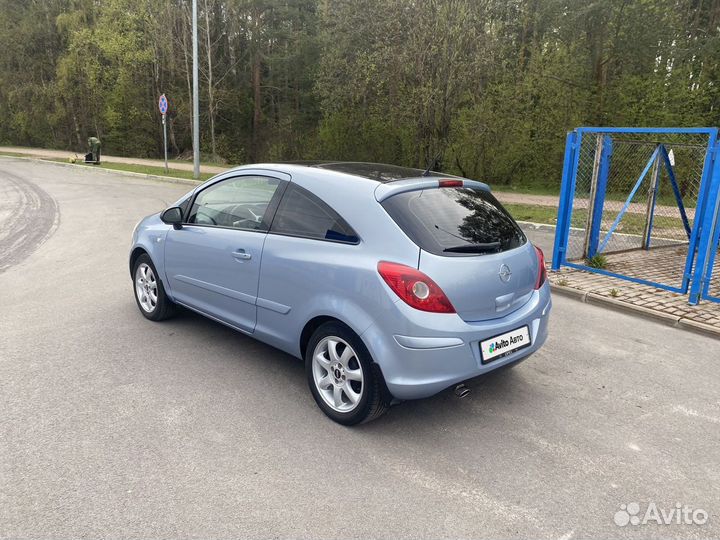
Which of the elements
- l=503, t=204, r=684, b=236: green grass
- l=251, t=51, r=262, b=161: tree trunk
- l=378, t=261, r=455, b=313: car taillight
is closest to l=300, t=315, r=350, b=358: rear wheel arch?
l=378, t=261, r=455, b=313: car taillight

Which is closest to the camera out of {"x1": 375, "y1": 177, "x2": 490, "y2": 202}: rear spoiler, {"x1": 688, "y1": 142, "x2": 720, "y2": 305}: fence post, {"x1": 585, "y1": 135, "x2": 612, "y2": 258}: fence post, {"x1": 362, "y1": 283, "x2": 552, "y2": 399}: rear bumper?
{"x1": 362, "y1": 283, "x2": 552, "y2": 399}: rear bumper

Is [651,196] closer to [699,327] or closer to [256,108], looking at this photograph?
[699,327]

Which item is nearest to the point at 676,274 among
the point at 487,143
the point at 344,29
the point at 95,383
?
the point at 95,383

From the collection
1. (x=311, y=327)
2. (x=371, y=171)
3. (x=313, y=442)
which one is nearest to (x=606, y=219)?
(x=371, y=171)

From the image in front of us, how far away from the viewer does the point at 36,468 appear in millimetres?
2988

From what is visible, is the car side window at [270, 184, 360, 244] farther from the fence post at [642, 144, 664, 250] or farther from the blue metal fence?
the fence post at [642, 144, 664, 250]

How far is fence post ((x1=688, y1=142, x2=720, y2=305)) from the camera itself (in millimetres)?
5969

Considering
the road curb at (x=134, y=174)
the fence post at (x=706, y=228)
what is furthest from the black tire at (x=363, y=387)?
the road curb at (x=134, y=174)

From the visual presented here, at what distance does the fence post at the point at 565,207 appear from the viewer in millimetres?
7695

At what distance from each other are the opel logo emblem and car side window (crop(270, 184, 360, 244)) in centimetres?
96

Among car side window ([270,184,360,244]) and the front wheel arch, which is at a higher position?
car side window ([270,184,360,244])

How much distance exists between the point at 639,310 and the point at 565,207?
2.19 m

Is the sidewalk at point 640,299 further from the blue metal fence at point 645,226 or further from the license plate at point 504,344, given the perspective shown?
the license plate at point 504,344

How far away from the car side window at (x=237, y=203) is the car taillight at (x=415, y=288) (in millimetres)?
1257
